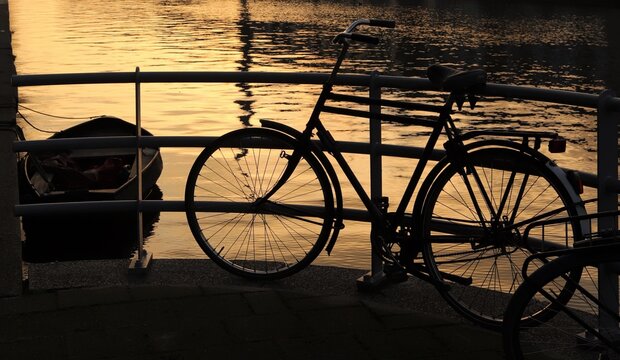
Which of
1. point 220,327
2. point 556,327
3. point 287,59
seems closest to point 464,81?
point 556,327

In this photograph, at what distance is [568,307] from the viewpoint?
517 cm

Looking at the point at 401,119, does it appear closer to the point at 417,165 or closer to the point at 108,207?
the point at 417,165

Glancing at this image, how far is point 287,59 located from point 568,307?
3419 cm

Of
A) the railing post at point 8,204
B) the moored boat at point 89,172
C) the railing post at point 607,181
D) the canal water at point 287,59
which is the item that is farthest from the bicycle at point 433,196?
the moored boat at point 89,172

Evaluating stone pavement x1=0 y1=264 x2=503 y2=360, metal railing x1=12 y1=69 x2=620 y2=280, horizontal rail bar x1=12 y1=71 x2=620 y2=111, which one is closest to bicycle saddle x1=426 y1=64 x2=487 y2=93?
metal railing x1=12 y1=69 x2=620 y2=280

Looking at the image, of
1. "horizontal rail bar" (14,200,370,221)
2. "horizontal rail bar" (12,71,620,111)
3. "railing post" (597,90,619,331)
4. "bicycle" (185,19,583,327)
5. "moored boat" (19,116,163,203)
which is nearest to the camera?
"railing post" (597,90,619,331)

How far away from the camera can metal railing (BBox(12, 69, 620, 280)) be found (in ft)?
17.5

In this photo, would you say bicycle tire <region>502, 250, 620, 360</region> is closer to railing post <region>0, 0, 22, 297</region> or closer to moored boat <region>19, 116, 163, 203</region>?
railing post <region>0, 0, 22, 297</region>

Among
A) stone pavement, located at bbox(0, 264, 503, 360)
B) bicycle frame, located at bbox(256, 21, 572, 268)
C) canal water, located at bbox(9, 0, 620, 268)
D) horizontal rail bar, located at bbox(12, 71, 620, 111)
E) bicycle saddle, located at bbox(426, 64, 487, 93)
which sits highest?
bicycle saddle, located at bbox(426, 64, 487, 93)

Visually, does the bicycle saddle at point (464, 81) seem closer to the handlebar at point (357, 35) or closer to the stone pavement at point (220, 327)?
the handlebar at point (357, 35)

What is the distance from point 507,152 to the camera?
551cm

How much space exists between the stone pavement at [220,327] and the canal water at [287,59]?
465 cm

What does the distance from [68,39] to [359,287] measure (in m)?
41.4

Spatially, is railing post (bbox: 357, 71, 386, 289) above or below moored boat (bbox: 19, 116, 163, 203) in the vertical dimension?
above
